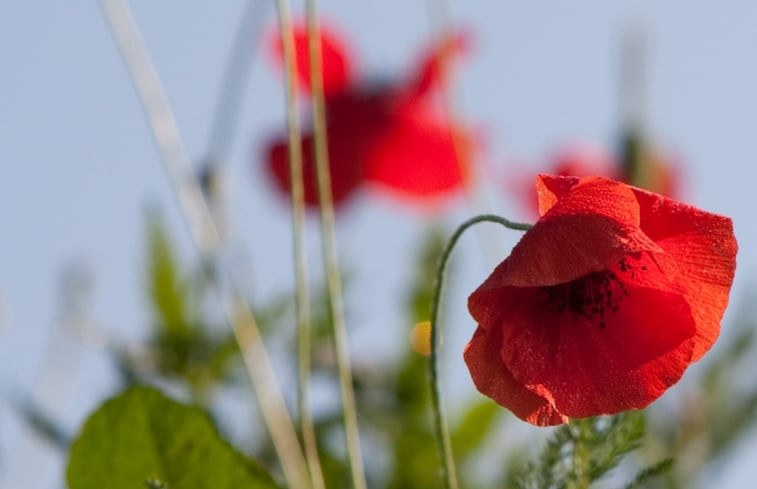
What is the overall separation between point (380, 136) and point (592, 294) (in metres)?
0.88

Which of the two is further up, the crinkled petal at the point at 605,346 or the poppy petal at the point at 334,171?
the crinkled petal at the point at 605,346

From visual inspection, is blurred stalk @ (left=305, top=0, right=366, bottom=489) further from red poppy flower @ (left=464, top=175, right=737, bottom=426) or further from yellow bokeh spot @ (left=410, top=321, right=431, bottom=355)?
yellow bokeh spot @ (left=410, top=321, right=431, bottom=355)

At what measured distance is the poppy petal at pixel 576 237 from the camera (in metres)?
0.64

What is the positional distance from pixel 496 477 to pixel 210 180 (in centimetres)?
35

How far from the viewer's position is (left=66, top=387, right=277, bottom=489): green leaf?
71 centimetres

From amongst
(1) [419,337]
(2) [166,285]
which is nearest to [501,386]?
(1) [419,337]

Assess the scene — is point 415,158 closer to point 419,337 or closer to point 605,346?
point 419,337

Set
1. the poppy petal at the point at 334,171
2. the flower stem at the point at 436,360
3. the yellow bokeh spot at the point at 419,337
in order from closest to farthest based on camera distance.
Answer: the flower stem at the point at 436,360
the yellow bokeh spot at the point at 419,337
the poppy petal at the point at 334,171

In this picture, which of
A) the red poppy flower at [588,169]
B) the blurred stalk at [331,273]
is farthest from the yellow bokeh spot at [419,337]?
the blurred stalk at [331,273]

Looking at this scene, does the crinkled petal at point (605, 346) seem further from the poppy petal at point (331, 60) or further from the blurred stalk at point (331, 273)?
the poppy petal at point (331, 60)

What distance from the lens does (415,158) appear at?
1.56 meters

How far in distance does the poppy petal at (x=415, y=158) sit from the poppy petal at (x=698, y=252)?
2.70ft

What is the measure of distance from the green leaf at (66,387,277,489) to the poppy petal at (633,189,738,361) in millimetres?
206

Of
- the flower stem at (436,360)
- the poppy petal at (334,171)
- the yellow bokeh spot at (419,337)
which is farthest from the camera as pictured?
the poppy petal at (334,171)
